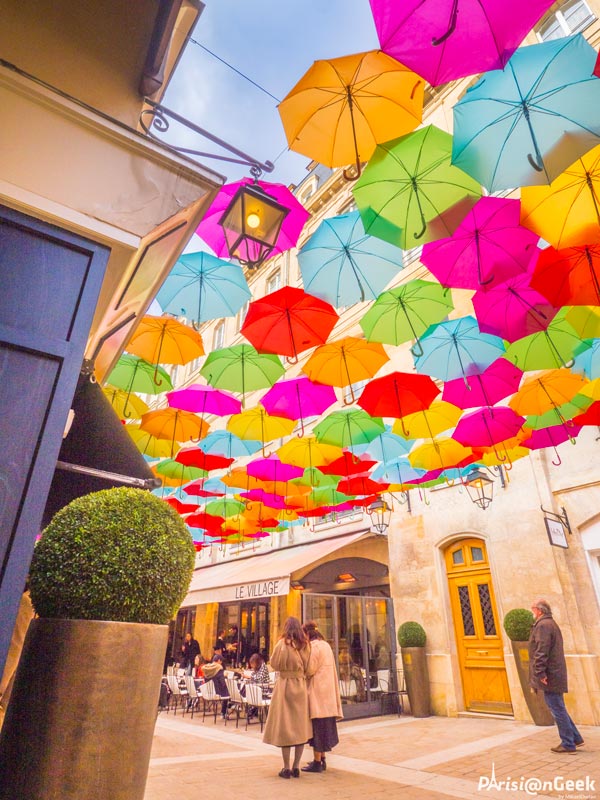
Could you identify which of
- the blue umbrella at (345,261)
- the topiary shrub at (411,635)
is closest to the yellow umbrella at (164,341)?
the blue umbrella at (345,261)

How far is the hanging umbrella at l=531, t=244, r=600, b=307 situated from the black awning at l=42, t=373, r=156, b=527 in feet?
15.5

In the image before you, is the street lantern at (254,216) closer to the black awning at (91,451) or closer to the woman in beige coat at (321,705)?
the black awning at (91,451)

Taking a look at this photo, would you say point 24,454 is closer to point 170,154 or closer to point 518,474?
point 170,154

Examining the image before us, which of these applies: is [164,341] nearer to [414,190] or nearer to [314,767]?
[414,190]

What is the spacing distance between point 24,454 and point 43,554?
505mm

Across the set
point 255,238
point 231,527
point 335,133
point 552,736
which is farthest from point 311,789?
point 231,527

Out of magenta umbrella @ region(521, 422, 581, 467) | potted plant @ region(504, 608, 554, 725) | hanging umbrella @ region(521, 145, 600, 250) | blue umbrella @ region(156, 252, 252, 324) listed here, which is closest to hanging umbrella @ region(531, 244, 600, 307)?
hanging umbrella @ region(521, 145, 600, 250)

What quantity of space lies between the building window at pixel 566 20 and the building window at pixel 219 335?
1688cm

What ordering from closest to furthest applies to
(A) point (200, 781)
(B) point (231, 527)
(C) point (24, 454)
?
(C) point (24, 454) < (A) point (200, 781) < (B) point (231, 527)

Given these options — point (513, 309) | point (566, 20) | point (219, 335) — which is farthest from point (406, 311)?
point (219, 335)

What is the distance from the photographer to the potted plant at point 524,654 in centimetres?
862

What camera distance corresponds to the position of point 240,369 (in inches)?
318

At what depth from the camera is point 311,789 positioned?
17.3 feet

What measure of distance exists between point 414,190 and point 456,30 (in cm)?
147
